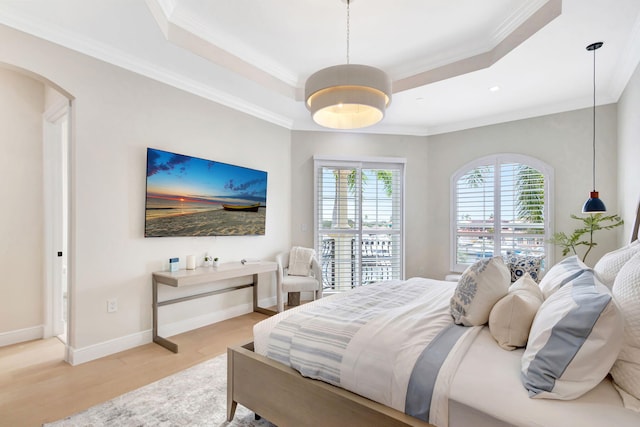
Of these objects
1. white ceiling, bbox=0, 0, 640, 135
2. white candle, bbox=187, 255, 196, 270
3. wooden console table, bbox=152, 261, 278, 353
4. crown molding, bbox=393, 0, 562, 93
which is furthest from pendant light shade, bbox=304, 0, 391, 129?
white candle, bbox=187, 255, 196, 270

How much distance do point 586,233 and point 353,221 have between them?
2912 mm

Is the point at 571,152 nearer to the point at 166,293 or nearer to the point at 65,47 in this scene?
the point at 166,293

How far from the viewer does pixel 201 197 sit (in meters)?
3.60

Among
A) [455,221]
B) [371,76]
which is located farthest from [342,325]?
[455,221]

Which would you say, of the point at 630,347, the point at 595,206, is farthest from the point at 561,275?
the point at 595,206

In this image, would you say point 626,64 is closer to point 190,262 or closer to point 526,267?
point 526,267

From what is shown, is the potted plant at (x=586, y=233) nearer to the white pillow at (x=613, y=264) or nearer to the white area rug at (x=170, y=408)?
the white pillow at (x=613, y=264)

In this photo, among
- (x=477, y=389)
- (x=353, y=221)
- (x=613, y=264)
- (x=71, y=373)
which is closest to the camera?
(x=477, y=389)

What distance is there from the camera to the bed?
1.13 meters

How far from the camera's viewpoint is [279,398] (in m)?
1.73

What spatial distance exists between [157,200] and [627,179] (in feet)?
15.5

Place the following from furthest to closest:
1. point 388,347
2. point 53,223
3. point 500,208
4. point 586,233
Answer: point 500,208 → point 586,233 → point 53,223 → point 388,347

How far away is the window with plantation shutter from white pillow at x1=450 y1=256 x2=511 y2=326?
10.1 feet

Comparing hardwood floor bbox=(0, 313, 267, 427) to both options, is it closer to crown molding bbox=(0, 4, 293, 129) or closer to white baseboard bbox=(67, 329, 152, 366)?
white baseboard bbox=(67, 329, 152, 366)
